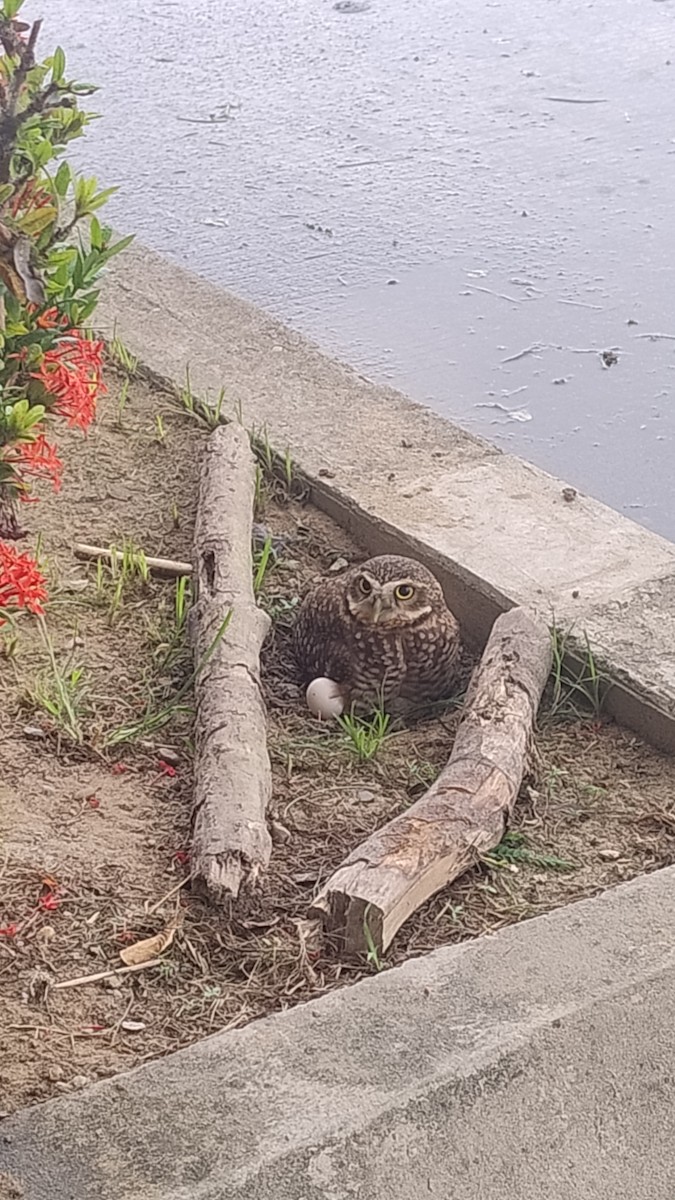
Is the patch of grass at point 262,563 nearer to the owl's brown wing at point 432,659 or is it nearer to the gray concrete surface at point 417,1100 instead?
the owl's brown wing at point 432,659

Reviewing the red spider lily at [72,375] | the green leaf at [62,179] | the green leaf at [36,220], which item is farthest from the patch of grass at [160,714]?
the green leaf at [36,220]

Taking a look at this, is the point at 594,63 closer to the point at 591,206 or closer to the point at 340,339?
the point at 591,206

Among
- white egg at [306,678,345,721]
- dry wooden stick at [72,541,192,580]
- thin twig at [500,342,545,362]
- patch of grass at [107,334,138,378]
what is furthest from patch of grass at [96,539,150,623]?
thin twig at [500,342,545,362]

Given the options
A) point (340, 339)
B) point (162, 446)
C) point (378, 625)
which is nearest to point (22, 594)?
point (378, 625)

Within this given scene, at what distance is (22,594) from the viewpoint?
237 centimetres

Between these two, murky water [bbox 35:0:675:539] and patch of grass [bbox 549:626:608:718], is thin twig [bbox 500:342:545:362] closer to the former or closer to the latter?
murky water [bbox 35:0:675:539]

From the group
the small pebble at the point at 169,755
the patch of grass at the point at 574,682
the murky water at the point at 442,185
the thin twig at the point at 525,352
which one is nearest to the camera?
the small pebble at the point at 169,755

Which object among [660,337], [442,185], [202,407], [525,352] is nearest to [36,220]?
[202,407]

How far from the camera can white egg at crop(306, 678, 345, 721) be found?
3.63 m

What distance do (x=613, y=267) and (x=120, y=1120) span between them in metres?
4.60

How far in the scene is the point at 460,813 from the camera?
298 centimetres

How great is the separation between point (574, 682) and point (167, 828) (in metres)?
1.03

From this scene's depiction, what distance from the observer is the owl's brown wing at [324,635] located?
12.0 feet

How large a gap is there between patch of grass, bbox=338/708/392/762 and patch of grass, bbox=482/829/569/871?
420 millimetres
